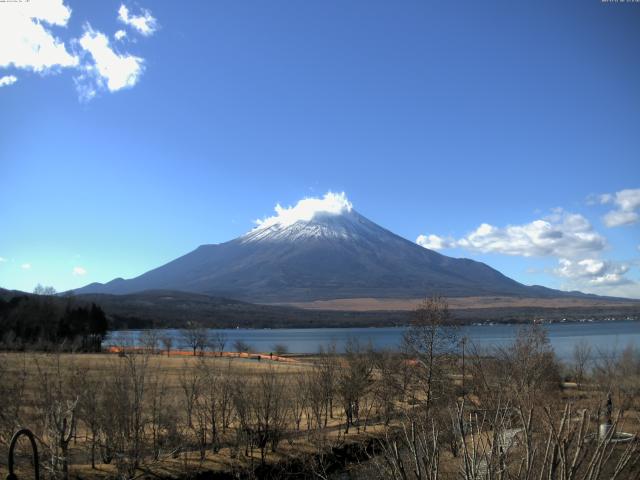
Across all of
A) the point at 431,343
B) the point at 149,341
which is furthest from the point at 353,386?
the point at 149,341

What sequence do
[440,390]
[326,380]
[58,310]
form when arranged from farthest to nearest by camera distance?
[58,310], [326,380], [440,390]

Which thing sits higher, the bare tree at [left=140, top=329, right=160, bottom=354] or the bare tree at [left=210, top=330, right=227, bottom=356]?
the bare tree at [left=140, top=329, right=160, bottom=354]

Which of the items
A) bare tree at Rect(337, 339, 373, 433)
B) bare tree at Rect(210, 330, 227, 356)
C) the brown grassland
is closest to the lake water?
bare tree at Rect(210, 330, 227, 356)

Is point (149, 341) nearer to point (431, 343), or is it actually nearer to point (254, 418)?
point (254, 418)

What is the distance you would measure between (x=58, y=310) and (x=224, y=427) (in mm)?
69970

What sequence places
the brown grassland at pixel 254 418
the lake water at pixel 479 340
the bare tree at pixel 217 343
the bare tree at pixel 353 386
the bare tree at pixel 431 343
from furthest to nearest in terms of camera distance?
the bare tree at pixel 217 343 → the lake water at pixel 479 340 → the bare tree at pixel 353 386 → the bare tree at pixel 431 343 → the brown grassland at pixel 254 418

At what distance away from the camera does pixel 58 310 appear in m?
83.8

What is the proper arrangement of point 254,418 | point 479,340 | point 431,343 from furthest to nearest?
point 479,340 < point 431,343 < point 254,418

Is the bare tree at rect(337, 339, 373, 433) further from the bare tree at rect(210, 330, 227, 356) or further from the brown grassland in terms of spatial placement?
the bare tree at rect(210, 330, 227, 356)

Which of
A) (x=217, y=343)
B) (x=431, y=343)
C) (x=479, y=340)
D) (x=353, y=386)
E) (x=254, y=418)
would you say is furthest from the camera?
(x=217, y=343)

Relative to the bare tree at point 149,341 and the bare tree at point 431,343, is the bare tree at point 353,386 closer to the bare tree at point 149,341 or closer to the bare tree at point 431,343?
the bare tree at point 431,343

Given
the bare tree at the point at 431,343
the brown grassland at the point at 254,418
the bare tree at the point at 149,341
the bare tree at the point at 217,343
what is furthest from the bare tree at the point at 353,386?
the bare tree at the point at 217,343

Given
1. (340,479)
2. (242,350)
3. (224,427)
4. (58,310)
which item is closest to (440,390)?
(340,479)

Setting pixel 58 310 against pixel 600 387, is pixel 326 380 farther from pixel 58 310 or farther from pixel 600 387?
pixel 58 310
